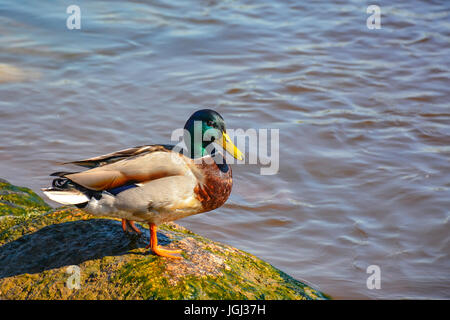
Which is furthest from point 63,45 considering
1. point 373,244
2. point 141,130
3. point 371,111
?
point 373,244

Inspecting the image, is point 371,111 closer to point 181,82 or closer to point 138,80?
point 181,82

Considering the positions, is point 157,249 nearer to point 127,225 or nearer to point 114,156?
point 127,225

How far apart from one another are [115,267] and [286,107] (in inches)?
196

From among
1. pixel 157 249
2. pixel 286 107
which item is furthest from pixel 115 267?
pixel 286 107

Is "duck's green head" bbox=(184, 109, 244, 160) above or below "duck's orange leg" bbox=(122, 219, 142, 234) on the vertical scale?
above

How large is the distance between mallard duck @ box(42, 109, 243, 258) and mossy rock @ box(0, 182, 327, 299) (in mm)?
145

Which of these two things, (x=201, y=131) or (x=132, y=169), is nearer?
(x=132, y=169)

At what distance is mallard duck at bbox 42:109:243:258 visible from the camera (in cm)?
337

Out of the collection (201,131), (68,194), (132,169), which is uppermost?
(201,131)

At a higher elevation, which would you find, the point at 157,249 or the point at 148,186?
the point at 148,186

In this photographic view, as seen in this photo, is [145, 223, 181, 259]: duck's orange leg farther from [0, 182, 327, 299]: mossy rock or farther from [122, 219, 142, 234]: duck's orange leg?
[122, 219, 142, 234]: duck's orange leg

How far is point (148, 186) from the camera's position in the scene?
3396 mm

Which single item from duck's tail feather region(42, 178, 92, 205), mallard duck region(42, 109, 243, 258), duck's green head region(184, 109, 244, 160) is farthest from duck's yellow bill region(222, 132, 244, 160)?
duck's tail feather region(42, 178, 92, 205)

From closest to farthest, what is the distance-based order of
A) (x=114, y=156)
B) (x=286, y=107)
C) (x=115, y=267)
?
(x=115, y=267)
(x=114, y=156)
(x=286, y=107)
